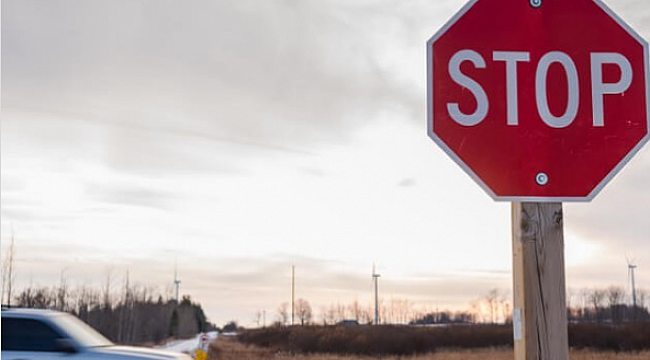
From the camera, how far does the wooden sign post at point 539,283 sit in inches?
123

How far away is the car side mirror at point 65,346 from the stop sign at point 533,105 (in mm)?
6627

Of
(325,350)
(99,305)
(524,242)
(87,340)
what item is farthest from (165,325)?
(524,242)

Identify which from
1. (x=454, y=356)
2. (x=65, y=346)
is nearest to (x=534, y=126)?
(x=65, y=346)

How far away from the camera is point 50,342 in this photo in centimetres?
882

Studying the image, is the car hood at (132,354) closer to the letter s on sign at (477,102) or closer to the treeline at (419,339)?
the letter s on sign at (477,102)

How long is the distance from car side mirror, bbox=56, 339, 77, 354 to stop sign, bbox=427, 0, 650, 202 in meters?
6.63

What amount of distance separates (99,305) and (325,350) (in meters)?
10.4

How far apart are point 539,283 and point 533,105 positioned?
0.69 m

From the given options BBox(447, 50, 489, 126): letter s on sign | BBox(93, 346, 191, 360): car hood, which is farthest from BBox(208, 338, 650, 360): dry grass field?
BBox(447, 50, 489, 126): letter s on sign

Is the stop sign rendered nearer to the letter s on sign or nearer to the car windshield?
the letter s on sign

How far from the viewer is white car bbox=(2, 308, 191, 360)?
860 cm

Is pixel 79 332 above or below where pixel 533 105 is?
below

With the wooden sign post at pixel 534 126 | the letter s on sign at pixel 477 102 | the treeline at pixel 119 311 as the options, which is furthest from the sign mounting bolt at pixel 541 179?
the treeline at pixel 119 311

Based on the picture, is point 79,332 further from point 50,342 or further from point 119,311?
point 119,311
